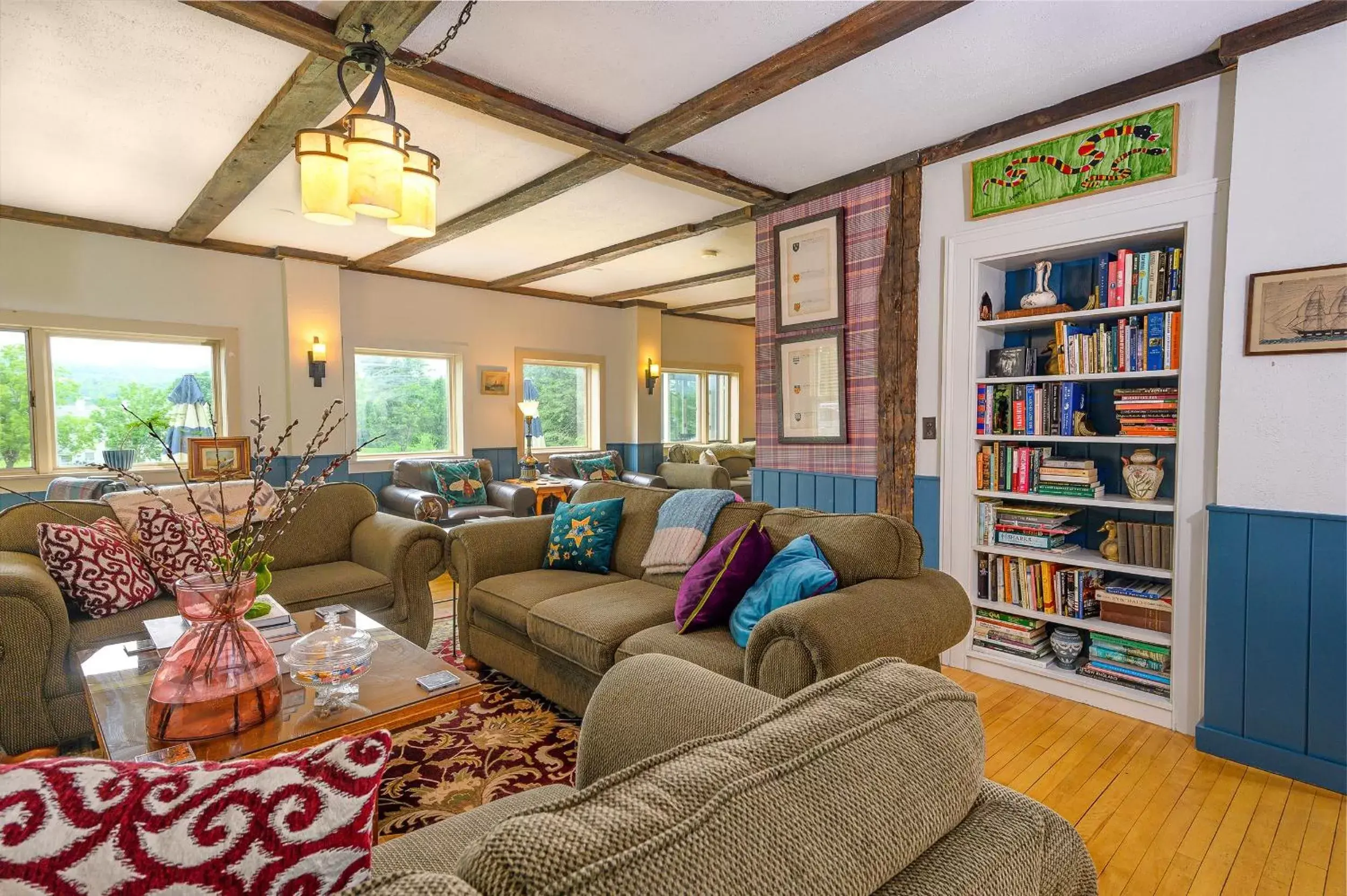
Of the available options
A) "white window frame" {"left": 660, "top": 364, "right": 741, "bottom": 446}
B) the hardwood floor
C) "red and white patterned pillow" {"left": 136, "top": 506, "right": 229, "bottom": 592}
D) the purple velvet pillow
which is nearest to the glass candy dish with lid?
the purple velvet pillow

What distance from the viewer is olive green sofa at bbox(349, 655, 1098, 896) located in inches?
19.5

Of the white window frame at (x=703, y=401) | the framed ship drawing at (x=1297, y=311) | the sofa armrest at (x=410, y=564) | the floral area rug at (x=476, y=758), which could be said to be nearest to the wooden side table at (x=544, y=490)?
the white window frame at (x=703, y=401)

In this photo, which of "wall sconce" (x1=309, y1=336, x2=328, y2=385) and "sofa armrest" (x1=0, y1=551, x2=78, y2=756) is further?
"wall sconce" (x1=309, y1=336, x2=328, y2=385)

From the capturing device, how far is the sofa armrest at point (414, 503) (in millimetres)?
4930

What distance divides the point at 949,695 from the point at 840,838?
283mm

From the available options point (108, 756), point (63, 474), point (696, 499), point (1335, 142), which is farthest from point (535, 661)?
point (63, 474)

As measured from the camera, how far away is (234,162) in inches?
128

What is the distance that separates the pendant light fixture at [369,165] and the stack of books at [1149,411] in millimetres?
2740

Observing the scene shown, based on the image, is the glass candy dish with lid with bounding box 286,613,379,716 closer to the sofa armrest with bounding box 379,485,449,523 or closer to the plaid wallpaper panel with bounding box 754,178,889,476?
the plaid wallpaper panel with bounding box 754,178,889,476

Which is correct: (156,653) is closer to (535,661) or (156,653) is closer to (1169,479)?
(535,661)

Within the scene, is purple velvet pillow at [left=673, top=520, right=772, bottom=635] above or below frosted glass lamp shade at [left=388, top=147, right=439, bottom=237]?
below

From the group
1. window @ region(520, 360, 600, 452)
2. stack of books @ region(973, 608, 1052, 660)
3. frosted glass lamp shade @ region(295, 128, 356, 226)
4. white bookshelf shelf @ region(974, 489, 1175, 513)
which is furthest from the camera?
window @ region(520, 360, 600, 452)

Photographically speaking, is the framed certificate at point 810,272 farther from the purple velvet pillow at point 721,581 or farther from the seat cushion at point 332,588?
the seat cushion at point 332,588

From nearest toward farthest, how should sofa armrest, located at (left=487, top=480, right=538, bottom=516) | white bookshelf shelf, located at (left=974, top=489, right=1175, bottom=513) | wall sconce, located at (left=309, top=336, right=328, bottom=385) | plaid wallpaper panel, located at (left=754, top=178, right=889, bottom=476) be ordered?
white bookshelf shelf, located at (left=974, top=489, right=1175, bottom=513) < plaid wallpaper panel, located at (left=754, top=178, right=889, bottom=476) < wall sconce, located at (left=309, top=336, right=328, bottom=385) < sofa armrest, located at (left=487, top=480, right=538, bottom=516)
